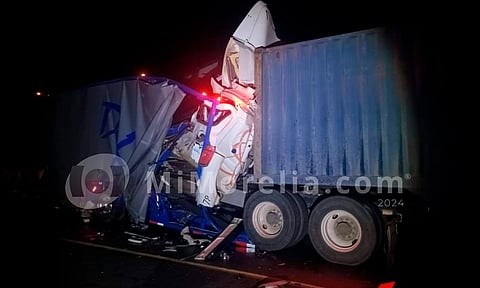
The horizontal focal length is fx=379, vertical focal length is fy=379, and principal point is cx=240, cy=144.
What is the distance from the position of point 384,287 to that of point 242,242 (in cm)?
271

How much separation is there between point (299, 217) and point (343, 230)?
2.16 feet

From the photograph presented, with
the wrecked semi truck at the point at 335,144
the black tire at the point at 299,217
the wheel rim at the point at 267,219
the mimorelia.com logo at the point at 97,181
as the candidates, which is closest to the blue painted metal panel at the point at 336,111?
the wrecked semi truck at the point at 335,144

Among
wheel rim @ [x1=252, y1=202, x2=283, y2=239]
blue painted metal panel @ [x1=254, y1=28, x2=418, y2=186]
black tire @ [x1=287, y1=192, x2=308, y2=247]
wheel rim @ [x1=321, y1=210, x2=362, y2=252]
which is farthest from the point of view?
wheel rim @ [x1=252, y1=202, x2=283, y2=239]

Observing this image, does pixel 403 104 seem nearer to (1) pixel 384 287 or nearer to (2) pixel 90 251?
(1) pixel 384 287

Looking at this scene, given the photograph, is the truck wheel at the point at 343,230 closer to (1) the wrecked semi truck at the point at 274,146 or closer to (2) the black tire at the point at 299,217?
(1) the wrecked semi truck at the point at 274,146

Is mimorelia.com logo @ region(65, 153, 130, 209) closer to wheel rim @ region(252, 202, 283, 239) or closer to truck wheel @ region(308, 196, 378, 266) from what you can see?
wheel rim @ region(252, 202, 283, 239)

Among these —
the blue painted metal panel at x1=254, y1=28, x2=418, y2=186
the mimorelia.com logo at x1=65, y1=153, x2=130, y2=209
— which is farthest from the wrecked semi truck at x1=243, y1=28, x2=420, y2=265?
the mimorelia.com logo at x1=65, y1=153, x2=130, y2=209

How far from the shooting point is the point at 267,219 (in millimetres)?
5832

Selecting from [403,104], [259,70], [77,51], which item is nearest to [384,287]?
[403,104]

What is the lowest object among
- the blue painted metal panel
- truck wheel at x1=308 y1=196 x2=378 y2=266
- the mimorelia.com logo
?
truck wheel at x1=308 y1=196 x2=378 y2=266

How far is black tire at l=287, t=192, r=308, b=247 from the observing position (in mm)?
5500

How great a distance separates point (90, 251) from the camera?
244 inches

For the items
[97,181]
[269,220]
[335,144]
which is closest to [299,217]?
[269,220]

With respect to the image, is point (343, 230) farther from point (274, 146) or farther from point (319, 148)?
point (274, 146)
